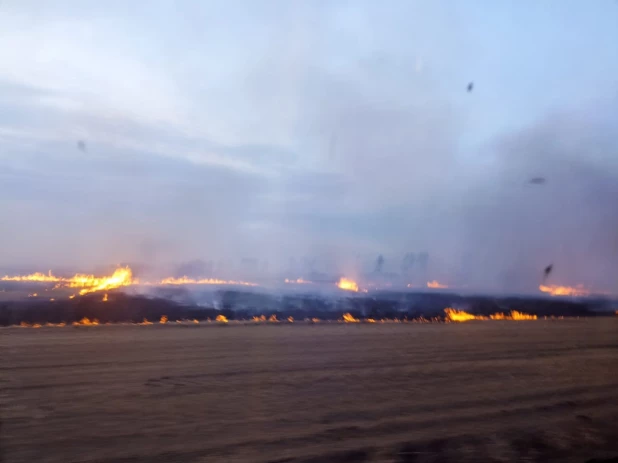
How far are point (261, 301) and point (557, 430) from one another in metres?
26.4

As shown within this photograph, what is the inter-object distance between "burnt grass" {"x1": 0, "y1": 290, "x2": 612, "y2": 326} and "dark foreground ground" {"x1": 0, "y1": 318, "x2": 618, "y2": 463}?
4633 millimetres

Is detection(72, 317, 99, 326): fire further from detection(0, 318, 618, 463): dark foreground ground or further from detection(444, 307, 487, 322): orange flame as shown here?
detection(444, 307, 487, 322): orange flame

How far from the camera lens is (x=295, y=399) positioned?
11.9m

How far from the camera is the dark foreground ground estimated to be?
9.04 metres

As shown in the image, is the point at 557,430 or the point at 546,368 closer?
the point at 557,430

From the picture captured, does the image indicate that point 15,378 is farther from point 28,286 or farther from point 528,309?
point 528,309

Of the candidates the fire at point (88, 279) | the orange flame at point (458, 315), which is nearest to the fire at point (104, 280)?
→ the fire at point (88, 279)

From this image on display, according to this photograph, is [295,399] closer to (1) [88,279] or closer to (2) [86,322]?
(2) [86,322]

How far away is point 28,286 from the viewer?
124 ft

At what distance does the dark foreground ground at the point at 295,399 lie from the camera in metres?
9.04

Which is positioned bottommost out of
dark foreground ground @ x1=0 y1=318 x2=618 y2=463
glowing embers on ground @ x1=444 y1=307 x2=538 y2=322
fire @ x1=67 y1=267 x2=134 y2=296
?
dark foreground ground @ x1=0 y1=318 x2=618 y2=463

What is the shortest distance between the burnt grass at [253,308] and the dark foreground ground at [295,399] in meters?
4.63

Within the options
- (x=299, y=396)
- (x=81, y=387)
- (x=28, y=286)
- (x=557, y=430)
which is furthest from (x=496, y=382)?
(x=28, y=286)

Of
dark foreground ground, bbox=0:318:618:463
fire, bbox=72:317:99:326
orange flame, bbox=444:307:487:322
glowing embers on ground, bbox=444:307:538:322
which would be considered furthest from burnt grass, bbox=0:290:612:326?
dark foreground ground, bbox=0:318:618:463
